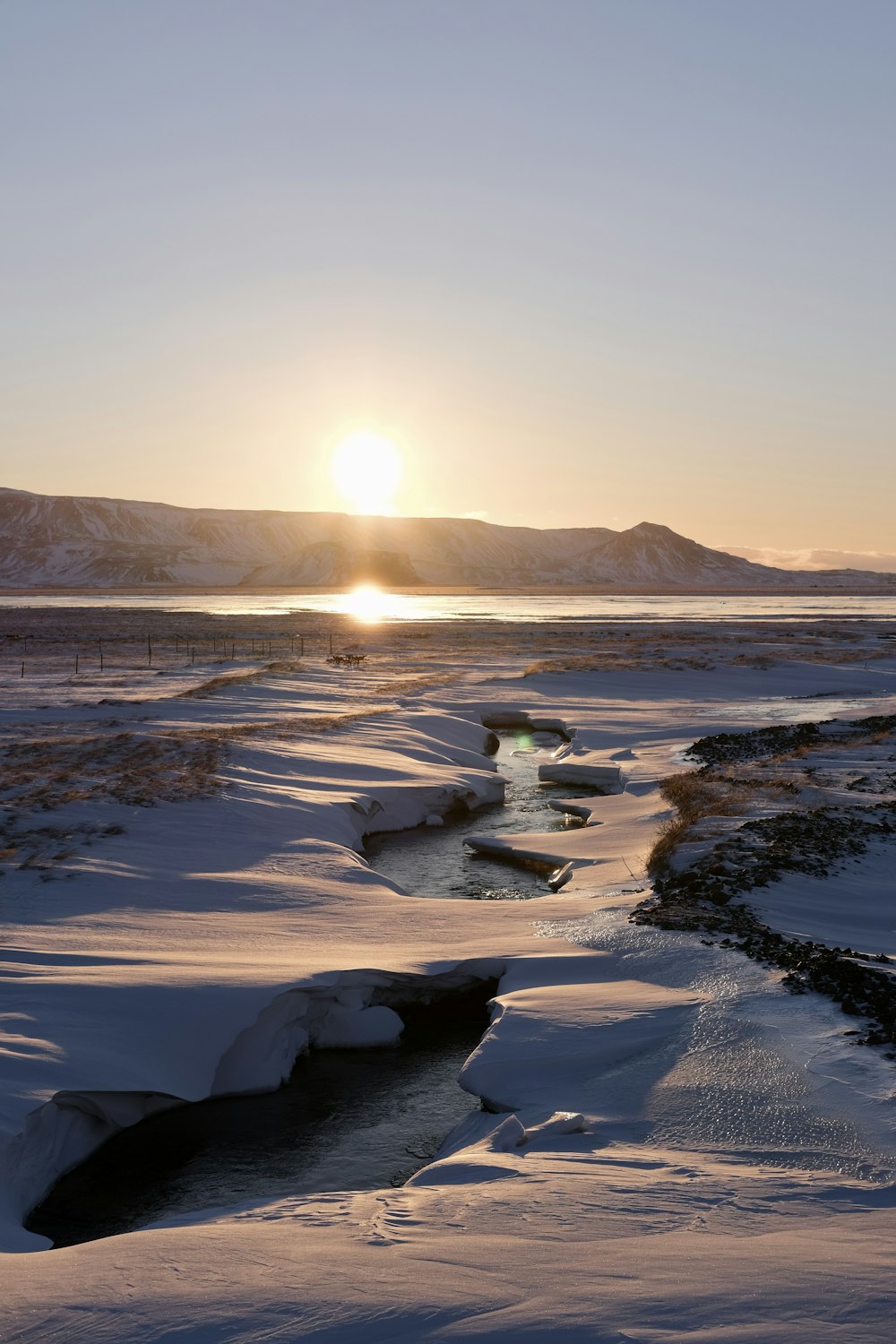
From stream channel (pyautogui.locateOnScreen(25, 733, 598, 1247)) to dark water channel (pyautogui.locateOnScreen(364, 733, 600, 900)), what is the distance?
3828 millimetres

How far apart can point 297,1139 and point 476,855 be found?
339 inches

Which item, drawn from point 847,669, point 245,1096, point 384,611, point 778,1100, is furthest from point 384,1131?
point 384,611

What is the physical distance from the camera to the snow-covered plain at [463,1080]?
4.67 m

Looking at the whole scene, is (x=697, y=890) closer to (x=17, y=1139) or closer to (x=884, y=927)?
(x=884, y=927)

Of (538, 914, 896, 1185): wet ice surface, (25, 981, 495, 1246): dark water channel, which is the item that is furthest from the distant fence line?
(538, 914, 896, 1185): wet ice surface

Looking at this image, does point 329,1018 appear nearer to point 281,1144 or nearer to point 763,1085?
point 281,1144

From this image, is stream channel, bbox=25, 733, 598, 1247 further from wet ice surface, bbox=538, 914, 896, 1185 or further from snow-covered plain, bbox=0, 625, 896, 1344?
wet ice surface, bbox=538, 914, 896, 1185

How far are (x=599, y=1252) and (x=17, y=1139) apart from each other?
4341 mm

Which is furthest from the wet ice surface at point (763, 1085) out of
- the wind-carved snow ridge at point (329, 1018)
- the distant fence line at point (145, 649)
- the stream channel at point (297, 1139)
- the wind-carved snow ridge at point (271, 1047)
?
the distant fence line at point (145, 649)

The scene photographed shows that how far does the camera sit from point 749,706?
32.0 metres

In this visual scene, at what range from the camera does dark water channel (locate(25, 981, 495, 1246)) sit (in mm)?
7344

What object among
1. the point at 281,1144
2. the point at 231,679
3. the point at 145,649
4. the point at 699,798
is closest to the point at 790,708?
the point at 699,798

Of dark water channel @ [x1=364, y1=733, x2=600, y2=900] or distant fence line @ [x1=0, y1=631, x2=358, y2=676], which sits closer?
dark water channel @ [x1=364, y1=733, x2=600, y2=900]

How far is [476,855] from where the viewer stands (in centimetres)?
1664
